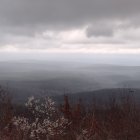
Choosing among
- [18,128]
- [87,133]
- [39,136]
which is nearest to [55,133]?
[39,136]

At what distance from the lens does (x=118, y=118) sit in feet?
122

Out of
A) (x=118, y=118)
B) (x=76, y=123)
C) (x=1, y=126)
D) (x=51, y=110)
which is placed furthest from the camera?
(x=118, y=118)

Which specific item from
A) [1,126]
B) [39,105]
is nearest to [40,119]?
[39,105]

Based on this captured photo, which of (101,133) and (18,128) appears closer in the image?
(18,128)

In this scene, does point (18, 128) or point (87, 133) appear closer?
point (18, 128)

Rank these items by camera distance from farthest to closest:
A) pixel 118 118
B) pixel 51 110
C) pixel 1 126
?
pixel 118 118, pixel 1 126, pixel 51 110

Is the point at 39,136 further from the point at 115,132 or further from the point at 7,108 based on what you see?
the point at 115,132

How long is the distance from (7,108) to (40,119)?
17.5 ft

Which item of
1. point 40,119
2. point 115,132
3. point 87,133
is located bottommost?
point 115,132

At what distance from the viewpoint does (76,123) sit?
2786 centimetres

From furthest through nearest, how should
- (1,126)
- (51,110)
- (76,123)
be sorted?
(76,123), (1,126), (51,110)

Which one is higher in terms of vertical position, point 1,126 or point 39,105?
point 39,105

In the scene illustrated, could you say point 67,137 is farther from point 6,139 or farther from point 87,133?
point 6,139

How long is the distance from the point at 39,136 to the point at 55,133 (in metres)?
0.87
